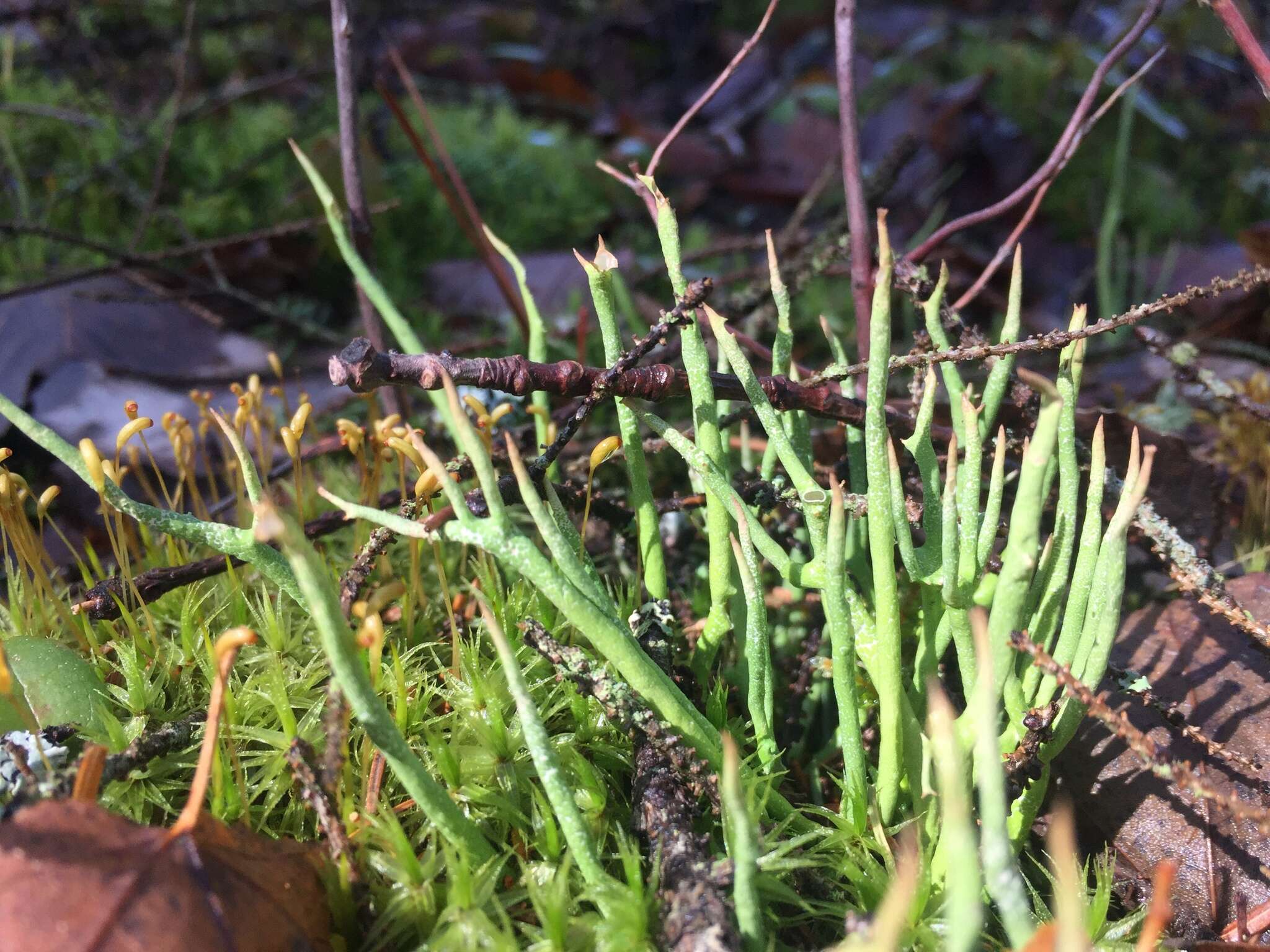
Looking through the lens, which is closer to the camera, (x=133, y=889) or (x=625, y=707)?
(x=133, y=889)

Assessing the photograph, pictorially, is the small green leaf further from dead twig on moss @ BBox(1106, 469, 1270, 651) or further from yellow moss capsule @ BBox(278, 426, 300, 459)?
dead twig on moss @ BBox(1106, 469, 1270, 651)

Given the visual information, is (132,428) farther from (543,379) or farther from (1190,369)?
(1190,369)

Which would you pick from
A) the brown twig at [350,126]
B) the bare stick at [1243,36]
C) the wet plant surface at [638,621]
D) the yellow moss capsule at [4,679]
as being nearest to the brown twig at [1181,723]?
the wet plant surface at [638,621]

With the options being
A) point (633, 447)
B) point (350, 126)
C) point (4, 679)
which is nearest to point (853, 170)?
point (633, 447)

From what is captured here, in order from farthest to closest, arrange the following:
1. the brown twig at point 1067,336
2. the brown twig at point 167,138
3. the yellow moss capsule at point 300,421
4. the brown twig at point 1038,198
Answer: the brown twig at point 167,138 → the brown twig at point 1038,198 → the yellow moss capsule at point 300,421 → the brown twig at point 1067,336

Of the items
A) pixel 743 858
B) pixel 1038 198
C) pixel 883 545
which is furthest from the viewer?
pixel 1038 198

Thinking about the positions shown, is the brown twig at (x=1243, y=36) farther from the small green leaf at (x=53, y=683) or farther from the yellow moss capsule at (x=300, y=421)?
the small green leaf at (x=53, y=683)
